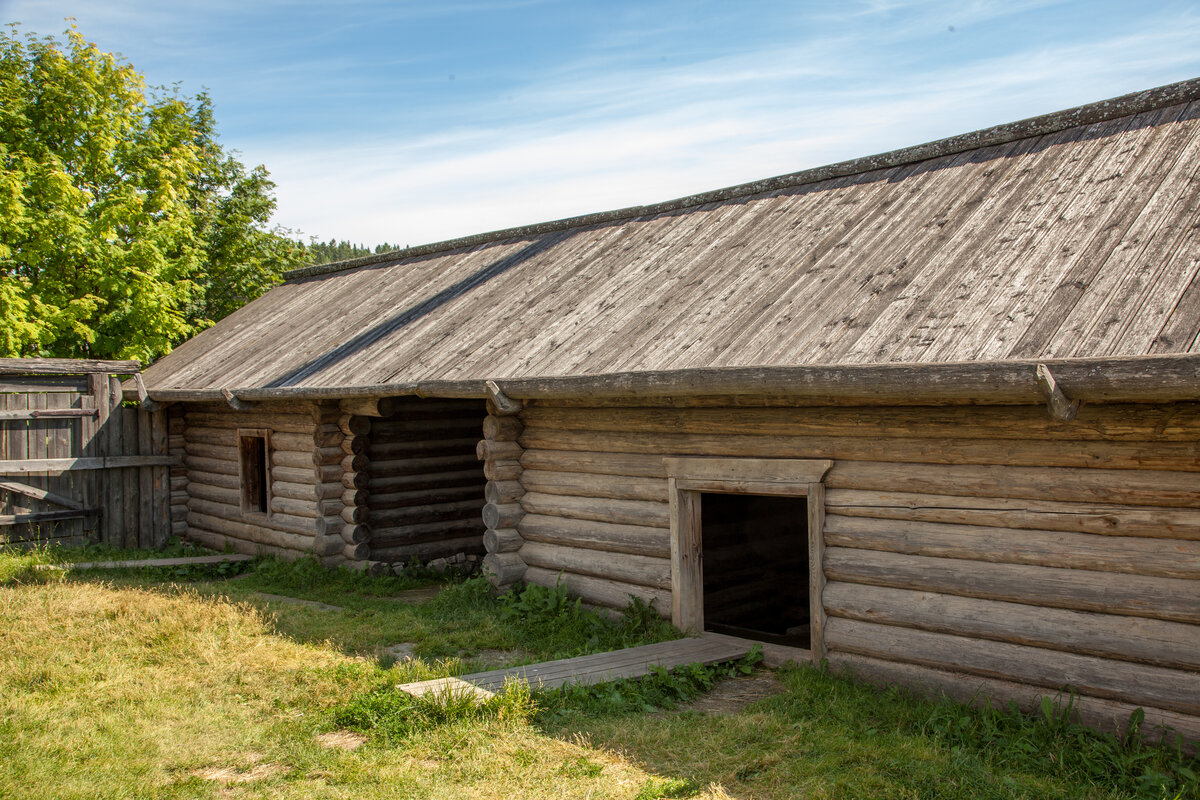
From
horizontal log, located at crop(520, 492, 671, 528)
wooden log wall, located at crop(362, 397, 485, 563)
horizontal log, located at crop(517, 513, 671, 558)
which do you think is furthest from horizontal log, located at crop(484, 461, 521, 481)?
wooden log wall, located at crop(362, 397, 485, 563)

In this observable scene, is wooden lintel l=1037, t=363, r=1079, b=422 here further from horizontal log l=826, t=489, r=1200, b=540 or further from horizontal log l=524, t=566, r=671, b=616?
horizontal log l=524, t=566, r=671, b=616

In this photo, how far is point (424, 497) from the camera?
486 inches

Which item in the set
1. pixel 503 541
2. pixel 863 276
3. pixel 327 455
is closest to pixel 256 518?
pixel 327 455

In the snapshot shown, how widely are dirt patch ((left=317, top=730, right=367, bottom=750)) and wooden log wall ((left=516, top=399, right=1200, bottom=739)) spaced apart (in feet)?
10.7

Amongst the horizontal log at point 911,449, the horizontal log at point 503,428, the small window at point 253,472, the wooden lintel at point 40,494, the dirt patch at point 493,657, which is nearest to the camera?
the horizontal log at point 911,449

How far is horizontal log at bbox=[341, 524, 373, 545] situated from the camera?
11.6 meters

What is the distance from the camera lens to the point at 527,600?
8742 millimetres

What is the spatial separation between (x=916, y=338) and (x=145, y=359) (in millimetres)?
16381

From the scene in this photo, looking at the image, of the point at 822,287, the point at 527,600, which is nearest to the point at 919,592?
the point at 822,287

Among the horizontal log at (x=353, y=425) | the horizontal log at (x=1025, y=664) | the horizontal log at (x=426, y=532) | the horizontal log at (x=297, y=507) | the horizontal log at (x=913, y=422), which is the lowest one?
the horizontal log at (x=426, y=532)

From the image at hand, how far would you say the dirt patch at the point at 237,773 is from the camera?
527 centimetres

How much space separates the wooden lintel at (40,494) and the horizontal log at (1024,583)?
1108 cm

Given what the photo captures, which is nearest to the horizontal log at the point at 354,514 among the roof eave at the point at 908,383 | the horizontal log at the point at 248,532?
the horizontal log at the point at 248,532

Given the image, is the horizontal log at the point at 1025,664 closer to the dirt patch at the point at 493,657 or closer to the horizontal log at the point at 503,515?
the dirt patch at the point at 493,657
